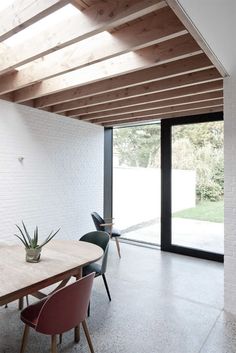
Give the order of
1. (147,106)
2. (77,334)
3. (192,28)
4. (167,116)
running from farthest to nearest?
(167,116) < (147,106) < (77,334) < (192,28)

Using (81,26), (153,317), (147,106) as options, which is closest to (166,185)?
(147,106)

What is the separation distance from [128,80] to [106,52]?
0.76m

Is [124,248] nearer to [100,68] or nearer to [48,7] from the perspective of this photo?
[100,68]

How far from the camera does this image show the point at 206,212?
448cm

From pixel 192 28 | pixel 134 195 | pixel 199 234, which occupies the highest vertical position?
pixel 192 28

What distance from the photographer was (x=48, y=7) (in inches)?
66.7

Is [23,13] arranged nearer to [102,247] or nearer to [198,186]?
[102,247]

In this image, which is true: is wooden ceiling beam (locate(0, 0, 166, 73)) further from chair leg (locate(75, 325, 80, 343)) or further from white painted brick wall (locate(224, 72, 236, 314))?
chair leg (locate(75, 325, 80, 343))

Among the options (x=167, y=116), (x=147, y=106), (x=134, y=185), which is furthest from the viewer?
(x=134, y=185)

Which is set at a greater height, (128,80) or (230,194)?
(128,80)

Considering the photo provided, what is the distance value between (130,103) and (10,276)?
2.96 m

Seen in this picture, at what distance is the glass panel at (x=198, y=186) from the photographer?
4.32m

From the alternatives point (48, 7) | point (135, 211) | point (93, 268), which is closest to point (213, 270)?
point (93, 268)

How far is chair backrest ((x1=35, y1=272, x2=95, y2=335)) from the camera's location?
1585 millimetres
